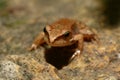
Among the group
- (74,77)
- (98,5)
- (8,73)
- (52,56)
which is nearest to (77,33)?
(52,56)

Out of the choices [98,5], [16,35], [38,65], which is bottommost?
[98,5]

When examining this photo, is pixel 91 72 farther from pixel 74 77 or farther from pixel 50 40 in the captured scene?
pixel 50 40

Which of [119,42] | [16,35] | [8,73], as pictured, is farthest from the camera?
[16,35]

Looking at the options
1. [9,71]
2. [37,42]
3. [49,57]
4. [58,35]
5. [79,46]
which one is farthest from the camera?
[37,42]

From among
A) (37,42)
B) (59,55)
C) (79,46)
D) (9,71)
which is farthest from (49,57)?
(9,71)

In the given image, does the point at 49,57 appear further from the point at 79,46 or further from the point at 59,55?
the point at 79,46

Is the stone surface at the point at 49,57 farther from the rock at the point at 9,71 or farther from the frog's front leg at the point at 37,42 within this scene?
the frog's front leg at the point at 37,42
